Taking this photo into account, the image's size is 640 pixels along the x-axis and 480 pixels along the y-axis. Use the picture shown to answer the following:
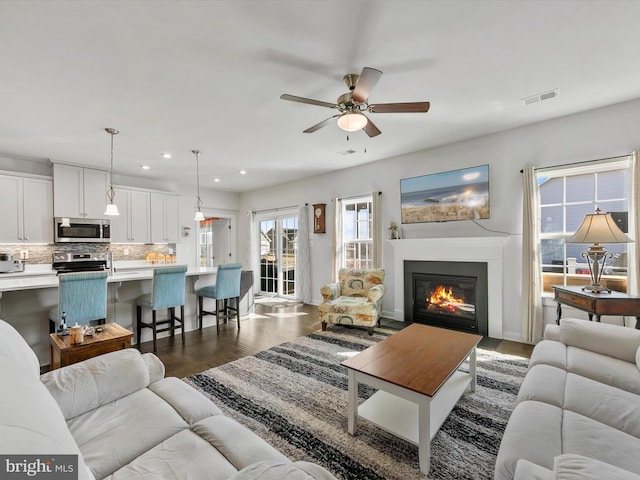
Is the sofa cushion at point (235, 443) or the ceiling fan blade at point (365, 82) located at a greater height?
the ceiling fan blade at point (365, 82)

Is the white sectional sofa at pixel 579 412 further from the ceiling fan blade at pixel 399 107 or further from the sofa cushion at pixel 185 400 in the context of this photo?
the ceiling fan blade at pixel 399 107

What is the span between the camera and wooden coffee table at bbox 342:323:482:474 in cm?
163

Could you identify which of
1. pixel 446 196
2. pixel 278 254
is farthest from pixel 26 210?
pixel 446 196

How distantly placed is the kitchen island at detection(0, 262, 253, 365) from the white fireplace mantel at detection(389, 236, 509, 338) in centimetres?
296

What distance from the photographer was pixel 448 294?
13.9 feet

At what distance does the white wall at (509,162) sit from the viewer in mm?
3117

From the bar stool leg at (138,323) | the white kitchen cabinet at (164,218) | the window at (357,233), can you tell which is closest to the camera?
the bar stool leg at (138,323)

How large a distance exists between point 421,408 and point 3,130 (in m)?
5.30

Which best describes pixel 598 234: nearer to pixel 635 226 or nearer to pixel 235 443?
pixel 635 226

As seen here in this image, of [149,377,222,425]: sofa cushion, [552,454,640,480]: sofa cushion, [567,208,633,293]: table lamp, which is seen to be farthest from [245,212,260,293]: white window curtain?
[552,454,640,480]: sofa cushion

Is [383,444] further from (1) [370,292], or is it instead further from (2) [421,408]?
(1) [370,292]

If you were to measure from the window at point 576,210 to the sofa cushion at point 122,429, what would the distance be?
4237mm

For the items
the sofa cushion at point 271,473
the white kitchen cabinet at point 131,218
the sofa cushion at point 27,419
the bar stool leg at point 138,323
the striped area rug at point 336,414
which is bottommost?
the striped area rug at point 336,414

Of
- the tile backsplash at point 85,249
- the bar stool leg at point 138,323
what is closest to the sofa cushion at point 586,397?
the bar stool leg at point 138,323
